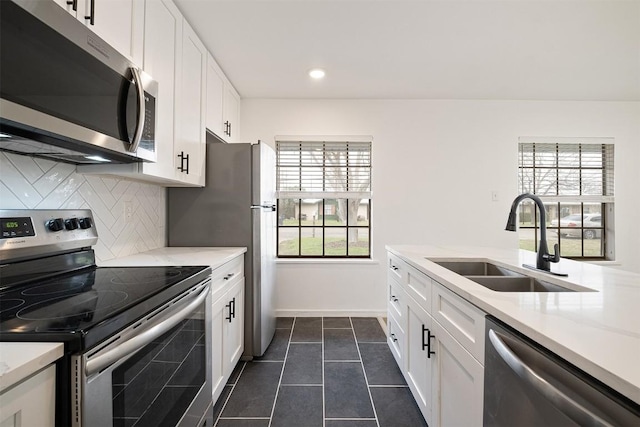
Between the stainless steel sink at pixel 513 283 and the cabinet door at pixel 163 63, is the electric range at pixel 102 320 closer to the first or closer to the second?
the cabinet door at pixel 163 63

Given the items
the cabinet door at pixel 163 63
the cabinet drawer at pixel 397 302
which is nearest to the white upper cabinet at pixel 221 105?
the cabinet door at pixel 163 63

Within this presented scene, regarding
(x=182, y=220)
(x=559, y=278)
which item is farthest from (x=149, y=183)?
(x=559, y=278)

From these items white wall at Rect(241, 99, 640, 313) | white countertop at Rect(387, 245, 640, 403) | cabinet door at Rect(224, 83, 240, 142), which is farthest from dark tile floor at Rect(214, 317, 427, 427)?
cabinet door at Rect(224, 83, 240, 142)

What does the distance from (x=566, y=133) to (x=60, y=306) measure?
464cm

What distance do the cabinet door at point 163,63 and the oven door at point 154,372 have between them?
2.56ft

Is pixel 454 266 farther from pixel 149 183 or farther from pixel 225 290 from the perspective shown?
pixel 149 183

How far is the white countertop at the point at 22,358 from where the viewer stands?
52 cm

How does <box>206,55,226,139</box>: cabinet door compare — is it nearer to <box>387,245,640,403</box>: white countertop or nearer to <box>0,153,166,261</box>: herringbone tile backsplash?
<box>0,153,166,261</box>: herringbone tile backsplash

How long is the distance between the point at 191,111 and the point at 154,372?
1658 millimetres

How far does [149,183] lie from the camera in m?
1.96

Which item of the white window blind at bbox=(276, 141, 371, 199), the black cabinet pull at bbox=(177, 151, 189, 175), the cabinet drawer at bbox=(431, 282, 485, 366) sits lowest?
the cabinet drawer at bbox=(431, 282, 485, 366)

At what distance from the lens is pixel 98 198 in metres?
1.51

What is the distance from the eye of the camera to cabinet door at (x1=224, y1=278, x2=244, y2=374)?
1.82m

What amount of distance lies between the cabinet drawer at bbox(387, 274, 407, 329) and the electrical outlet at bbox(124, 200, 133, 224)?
1882mm
